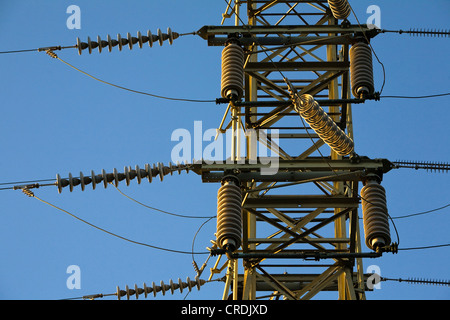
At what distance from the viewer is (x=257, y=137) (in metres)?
22.7

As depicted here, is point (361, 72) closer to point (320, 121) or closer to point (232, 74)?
point (320, 121)

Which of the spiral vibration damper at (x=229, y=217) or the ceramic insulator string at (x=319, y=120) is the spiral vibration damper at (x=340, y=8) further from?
the spiral vibration damper at (x=229, y=217)

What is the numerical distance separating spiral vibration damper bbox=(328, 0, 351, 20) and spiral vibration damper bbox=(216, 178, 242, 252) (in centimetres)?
593

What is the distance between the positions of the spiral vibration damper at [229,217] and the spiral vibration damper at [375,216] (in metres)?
2.41

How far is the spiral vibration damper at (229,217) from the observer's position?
→ 17453 millimetres

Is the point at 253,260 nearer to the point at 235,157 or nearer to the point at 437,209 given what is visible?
the point at 235,157

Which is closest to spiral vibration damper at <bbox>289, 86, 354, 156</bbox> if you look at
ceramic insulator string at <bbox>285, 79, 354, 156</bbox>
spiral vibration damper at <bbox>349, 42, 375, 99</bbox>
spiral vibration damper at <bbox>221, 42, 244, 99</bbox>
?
ceramic insulator string at <bbox>285, 79, 354, 156</bbox>

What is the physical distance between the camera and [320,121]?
1812cm

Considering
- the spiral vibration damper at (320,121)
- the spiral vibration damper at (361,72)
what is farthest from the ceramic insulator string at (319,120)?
the spiral vibration damper at (361,72)

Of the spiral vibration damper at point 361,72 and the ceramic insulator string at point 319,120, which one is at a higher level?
the spiral vibration damper at point 361,72

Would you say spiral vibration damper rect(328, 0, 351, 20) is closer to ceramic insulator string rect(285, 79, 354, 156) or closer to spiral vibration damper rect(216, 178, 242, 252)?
ceramic insulator string rect(285, 79, 354, 156)

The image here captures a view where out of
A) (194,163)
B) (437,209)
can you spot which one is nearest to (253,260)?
(194,163)

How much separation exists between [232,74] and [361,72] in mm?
2768

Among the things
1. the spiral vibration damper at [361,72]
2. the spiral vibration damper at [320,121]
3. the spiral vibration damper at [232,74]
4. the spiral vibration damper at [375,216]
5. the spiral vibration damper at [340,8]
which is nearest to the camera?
the spiral vibration damper at [375,216]
